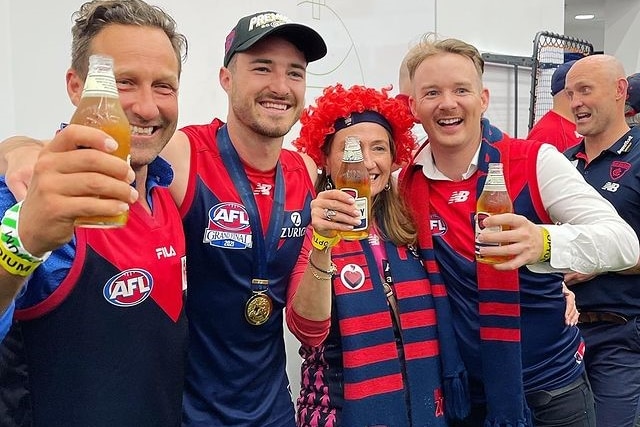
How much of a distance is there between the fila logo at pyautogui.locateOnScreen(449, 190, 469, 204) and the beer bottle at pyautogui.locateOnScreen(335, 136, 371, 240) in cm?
51

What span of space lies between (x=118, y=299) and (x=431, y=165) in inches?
Result: 49.1

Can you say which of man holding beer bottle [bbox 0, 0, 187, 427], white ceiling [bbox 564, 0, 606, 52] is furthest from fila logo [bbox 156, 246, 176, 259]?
white ceiling [bbox 564, 0, 606, 52]

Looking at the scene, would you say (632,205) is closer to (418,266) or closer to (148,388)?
(418,266)

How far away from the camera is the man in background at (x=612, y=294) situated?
282cm

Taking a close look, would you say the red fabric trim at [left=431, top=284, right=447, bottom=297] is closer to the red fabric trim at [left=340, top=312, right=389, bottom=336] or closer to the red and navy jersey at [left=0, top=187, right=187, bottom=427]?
the red fabric trim at [left=340, top=312, right=389, bottom=336]

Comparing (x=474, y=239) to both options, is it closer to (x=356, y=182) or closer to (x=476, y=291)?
(x=476, y=291)

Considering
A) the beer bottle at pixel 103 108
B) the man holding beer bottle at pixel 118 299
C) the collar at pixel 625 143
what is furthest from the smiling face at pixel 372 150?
the collar at pixel 625 143

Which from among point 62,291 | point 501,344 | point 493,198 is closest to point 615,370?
point 501,344

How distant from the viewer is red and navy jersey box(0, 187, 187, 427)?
48.7 inches

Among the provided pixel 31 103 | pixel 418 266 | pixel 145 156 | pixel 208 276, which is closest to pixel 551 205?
pixel 418 266

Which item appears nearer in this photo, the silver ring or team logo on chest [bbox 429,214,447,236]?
the silver ring

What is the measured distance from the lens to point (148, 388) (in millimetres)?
1360

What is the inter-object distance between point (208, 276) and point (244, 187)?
30 cm

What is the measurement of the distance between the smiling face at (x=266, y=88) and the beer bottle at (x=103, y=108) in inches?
35.4
